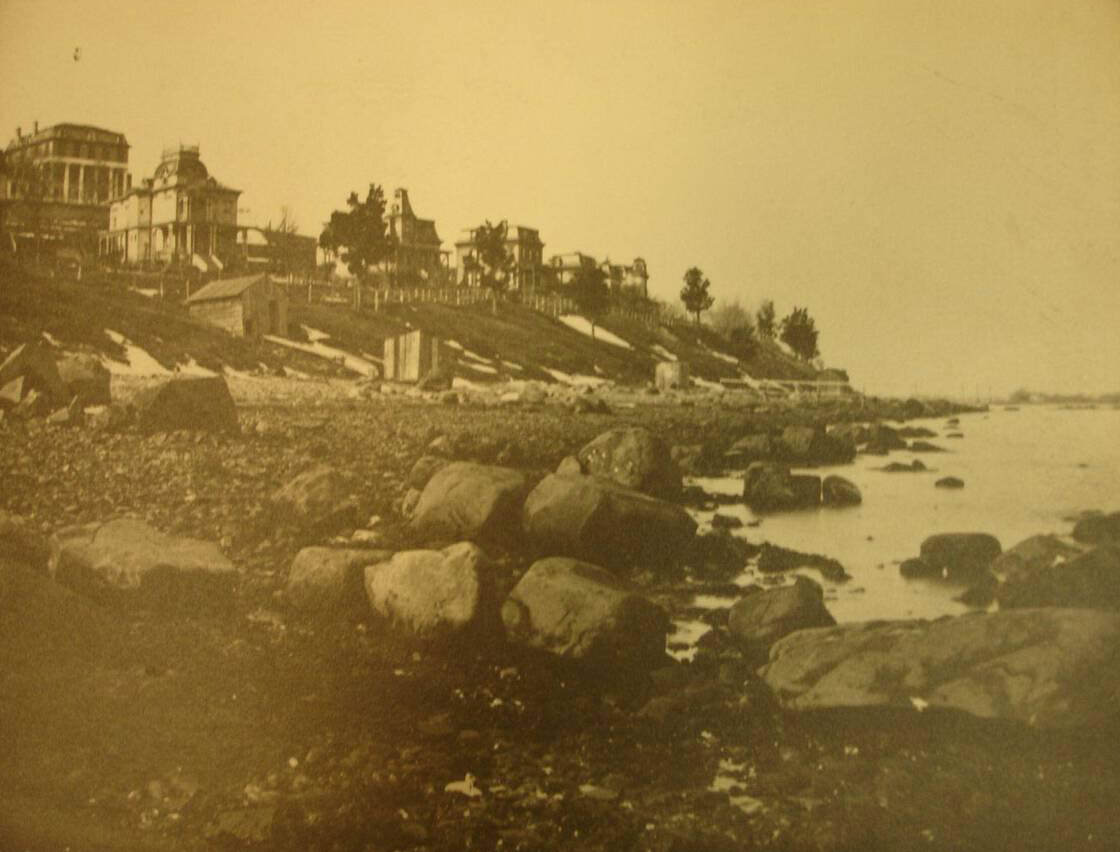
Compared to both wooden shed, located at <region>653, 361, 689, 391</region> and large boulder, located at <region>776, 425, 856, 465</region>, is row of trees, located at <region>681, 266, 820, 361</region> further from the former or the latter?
wooden shed, located at <region>653, 361, 689, 391</region>

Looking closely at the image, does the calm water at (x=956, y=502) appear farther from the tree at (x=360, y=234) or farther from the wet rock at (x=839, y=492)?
the tree at (x=360, y=234)

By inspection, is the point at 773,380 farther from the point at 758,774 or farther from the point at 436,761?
the point at 436,761

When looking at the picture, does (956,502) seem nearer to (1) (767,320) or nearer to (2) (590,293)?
(1) (767,320)

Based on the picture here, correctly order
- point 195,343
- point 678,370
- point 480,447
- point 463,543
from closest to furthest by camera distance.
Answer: point 463,543
point 480,447
point 195,343
point 678,370

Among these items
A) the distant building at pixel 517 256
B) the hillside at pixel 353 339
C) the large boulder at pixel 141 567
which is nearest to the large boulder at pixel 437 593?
the large boulder at pixel 141 567

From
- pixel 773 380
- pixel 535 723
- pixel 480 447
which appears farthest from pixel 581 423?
pixel 535 723

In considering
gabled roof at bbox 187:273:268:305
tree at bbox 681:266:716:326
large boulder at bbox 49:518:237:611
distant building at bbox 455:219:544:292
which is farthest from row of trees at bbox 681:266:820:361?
large boulder at bbox 49:518:237:611
